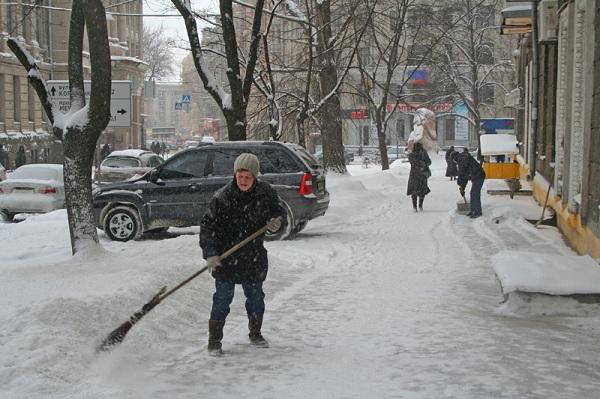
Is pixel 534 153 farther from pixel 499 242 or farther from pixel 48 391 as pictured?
pixel 48 391

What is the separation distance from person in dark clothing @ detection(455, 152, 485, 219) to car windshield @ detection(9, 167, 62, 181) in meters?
9.46

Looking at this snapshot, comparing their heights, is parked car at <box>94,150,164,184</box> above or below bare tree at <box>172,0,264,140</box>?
below

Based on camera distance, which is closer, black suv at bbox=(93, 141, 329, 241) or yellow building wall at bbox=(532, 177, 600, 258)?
yellow building wall at bbox=(532, 177, 600, 258)

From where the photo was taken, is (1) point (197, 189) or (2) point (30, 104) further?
(2) point (30, 104)

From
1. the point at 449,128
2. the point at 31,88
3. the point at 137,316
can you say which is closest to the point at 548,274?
the point at 137,316

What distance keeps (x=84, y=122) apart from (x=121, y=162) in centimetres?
1819

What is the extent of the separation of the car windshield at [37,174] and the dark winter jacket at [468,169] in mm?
9436

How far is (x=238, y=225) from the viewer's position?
6.48 meters

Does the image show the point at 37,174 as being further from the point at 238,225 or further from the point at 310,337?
the point at 238,225

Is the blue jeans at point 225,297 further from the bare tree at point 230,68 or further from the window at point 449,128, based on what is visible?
the window at point 449,128

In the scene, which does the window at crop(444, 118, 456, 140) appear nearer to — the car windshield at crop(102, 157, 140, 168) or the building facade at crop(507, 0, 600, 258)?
the car windshield at crop(102, 157, 140, 168)

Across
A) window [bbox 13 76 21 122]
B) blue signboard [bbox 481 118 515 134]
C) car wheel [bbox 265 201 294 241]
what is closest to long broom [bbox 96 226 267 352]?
car wheel [bbox 265 201 294 241]

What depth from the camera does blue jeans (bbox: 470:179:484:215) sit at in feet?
56.5

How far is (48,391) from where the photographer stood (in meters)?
5.27
